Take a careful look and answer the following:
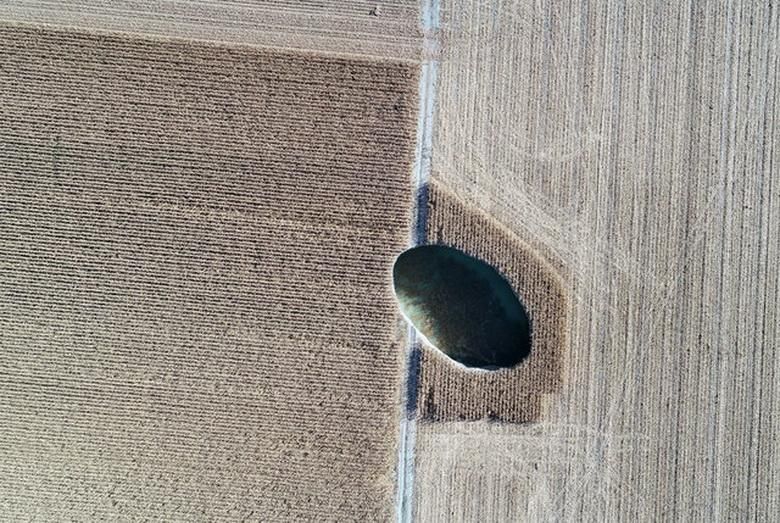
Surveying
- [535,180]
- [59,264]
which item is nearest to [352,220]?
[535,180]

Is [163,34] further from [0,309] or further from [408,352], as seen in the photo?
[408,352]

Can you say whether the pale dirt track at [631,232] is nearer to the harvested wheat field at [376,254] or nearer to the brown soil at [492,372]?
the harvested wheat field at [376,254]

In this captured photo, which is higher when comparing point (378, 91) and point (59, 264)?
point (378, 91)

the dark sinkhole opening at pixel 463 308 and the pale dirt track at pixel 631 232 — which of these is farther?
the dark sinkhole opening at pixel 463 308

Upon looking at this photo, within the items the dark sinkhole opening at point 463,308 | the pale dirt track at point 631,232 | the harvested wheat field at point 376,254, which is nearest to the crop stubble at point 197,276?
the harvested wheat field at point 376,254

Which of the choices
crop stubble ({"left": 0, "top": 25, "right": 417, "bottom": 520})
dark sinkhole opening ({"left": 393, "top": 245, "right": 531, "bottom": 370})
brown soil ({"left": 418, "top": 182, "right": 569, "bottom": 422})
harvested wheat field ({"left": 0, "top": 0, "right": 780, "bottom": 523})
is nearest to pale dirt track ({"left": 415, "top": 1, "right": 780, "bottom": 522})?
harvested wheat field ({"left": 0, "top": 0, "right": 780, "bottom": 523})

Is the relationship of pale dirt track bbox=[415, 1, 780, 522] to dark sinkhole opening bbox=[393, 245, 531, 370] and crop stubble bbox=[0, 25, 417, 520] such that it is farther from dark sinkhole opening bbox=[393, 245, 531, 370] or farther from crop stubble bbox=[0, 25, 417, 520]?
crop stubble bbox=[0, 25, 417, 520]

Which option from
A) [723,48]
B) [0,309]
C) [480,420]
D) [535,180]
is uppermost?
[723,48]
